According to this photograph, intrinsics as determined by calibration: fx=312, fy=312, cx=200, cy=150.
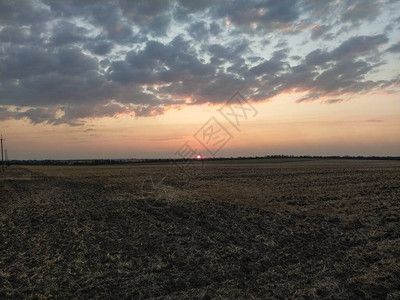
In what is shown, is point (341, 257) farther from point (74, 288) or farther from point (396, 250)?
point (74, 288)

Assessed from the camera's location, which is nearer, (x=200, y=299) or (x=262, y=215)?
(x=200, y=299)

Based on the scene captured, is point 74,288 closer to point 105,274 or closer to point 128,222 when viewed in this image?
point 105,274

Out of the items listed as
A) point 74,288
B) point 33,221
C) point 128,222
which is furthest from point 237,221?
point 33,221

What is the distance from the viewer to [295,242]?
10.1m

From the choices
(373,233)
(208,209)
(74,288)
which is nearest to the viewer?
(74,288)

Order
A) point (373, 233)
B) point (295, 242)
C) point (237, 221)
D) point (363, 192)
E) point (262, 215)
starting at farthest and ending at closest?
point (363, 192), point (262, 215), point (237, 221), point (373, 233), point (295, 242)

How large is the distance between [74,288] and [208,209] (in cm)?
993

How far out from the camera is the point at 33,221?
14.1m

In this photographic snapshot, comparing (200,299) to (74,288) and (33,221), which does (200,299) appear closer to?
(74,288)

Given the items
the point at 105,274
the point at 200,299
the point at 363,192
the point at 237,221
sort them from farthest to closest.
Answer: the point at 363,192, the point at 237,221, the point at 105,274, the point at 200,299

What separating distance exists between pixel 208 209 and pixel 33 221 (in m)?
8.29

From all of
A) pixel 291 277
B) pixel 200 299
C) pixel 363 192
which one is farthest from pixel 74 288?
pixel 363 192

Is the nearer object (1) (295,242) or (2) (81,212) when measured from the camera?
(1) (295,242)

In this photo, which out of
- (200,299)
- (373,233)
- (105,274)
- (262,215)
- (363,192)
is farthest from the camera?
(363,192)
